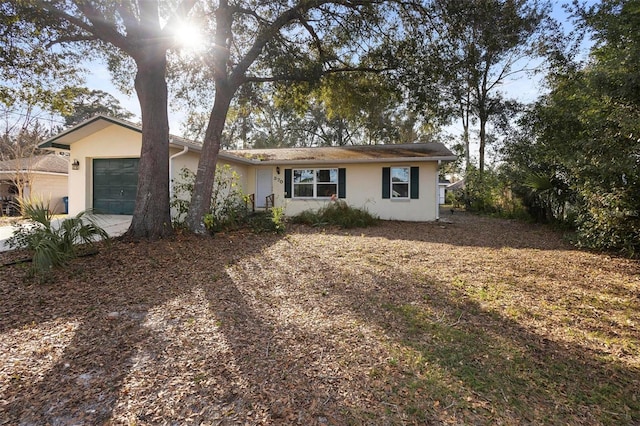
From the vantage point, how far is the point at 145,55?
22.7 ft

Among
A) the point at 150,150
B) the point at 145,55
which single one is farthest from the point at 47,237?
the point at 145,55

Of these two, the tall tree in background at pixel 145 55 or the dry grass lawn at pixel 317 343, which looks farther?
the tall tree in background at pixel 145 55

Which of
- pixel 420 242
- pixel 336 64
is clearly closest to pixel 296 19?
pixel 336 64

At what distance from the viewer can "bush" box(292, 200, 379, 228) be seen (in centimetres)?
1081

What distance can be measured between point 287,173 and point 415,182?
525cm

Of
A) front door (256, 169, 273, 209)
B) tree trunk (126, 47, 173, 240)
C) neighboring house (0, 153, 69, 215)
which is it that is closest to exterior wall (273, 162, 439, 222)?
front door (256, 169, 273, 209)

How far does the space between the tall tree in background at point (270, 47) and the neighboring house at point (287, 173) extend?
2320 mm

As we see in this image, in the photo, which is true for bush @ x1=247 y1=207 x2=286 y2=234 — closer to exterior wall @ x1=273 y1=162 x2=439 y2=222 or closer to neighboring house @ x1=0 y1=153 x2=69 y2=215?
exterior wall @ x1=273 y1=162 x2=439 y2=222

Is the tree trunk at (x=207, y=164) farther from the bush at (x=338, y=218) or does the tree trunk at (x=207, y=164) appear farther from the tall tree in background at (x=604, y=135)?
the tall tree in background at (x=604, y=135)

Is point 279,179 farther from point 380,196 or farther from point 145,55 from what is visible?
point 145,55

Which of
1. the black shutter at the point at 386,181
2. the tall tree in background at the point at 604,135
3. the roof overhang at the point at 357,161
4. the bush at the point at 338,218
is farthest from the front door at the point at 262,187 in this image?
the tall tree in background at the point at 604,135

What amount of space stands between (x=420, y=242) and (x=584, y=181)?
3924 millimetres

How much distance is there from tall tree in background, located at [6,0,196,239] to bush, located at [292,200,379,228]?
16.1 feet

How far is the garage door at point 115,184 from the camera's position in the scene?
35.7 ft
